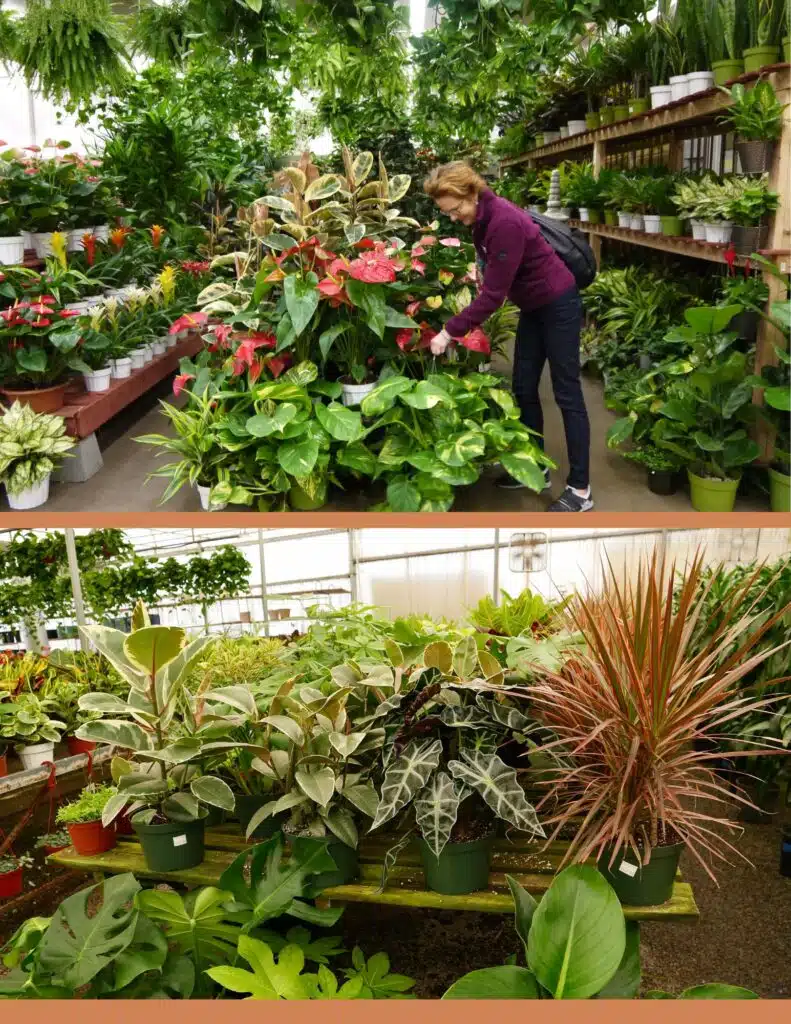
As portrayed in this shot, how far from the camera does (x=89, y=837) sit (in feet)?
8.08

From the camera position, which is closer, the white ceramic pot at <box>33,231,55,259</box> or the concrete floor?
the concrete floor

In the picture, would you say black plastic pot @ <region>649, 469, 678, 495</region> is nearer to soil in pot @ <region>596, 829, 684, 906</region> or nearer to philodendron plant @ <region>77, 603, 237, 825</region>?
soil in pot @ <region>596, 829, 684, 906</region>

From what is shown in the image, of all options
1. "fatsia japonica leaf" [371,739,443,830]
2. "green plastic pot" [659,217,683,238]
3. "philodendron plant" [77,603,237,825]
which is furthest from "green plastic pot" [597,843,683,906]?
Result: "green plastic pot" [659,217,683,238]

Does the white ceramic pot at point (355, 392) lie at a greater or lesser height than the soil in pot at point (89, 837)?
greater

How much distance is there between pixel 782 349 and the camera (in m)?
3.19

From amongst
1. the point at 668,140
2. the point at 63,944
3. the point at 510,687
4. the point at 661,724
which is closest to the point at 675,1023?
the point at 661,724

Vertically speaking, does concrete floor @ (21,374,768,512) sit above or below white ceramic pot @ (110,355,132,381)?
below

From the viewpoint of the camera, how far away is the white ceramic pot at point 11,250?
405 cm

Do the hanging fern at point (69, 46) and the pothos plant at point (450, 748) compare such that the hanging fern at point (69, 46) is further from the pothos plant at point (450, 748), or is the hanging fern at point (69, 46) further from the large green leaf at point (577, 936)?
the large green leaf at point (577, 936)

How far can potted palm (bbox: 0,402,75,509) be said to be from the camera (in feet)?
11.2

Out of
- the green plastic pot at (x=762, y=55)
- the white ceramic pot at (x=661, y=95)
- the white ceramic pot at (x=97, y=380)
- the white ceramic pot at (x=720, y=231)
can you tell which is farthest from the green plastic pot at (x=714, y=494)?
the white ceramic pot at (x=97, y=380)

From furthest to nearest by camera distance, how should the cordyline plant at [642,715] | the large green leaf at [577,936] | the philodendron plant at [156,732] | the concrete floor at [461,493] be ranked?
1. the concrete floor at [461,493]
2. the philodendron plant at [156,732]
3. the cordyline plant at [642,715]
4. the large green leaf at [577,936]

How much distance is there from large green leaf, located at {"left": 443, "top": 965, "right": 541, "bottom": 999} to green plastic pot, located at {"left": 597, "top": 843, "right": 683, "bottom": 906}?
1.07 ft

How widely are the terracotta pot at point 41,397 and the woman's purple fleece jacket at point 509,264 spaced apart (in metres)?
1.82
